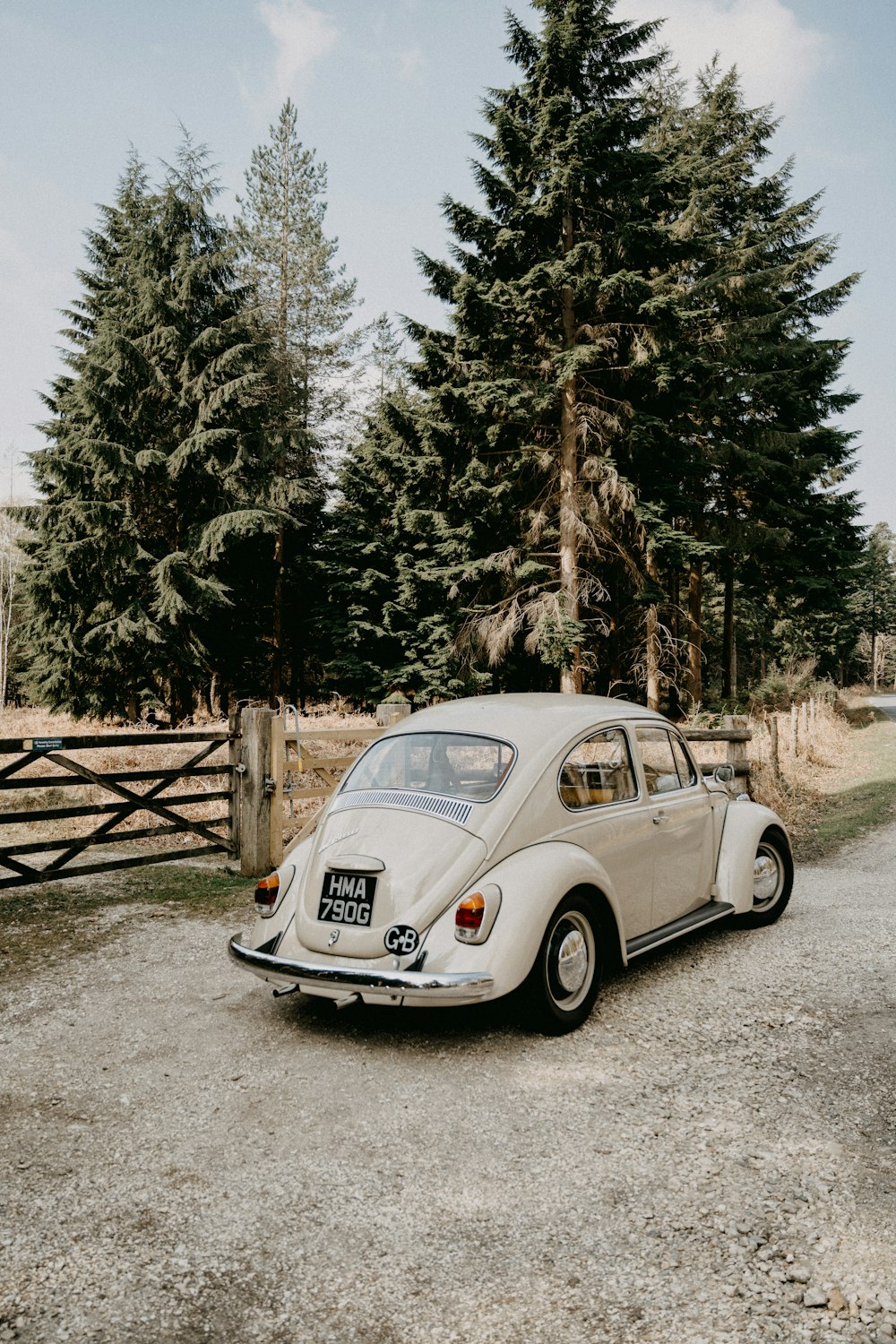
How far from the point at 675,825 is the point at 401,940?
2.23m

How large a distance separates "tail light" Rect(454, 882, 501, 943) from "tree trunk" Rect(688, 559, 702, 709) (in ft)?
55.9

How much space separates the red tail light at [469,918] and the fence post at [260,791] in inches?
167

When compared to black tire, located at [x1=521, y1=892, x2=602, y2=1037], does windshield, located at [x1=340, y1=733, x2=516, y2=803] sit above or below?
above

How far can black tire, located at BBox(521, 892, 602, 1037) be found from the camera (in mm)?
4090

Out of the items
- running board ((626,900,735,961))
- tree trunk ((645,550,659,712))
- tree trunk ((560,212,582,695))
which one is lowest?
running board ((626,900,735,961))

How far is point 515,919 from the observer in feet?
12.9

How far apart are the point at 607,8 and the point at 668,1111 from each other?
Answer: 21803 millimetres

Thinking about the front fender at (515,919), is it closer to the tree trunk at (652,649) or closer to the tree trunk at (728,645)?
the tree trunk at (652,649)

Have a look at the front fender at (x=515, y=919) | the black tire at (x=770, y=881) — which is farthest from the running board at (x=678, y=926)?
the front fender at (x=515, y=919)

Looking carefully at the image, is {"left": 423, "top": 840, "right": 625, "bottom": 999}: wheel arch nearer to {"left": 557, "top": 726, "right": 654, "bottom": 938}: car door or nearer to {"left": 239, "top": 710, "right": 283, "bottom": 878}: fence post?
{"left": 557, "top": 726, "right": 654, "bottom": 938}: car door

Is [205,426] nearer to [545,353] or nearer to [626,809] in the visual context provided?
[545,353]

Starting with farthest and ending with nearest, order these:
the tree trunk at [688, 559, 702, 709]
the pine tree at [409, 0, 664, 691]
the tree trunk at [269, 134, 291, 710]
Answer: the tree trunk at [269, 134, 291, 710] < the tree trunk at [688, 559, 702, 709] < the pine tree at [409, 0, 664, 691]

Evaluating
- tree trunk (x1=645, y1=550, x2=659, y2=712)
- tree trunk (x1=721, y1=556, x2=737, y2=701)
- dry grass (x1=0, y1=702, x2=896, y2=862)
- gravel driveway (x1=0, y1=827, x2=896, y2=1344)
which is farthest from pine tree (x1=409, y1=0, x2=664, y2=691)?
gravel driveway (x1=0, y1=827, x2=896, y2=1344)

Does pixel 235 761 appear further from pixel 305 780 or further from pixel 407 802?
pixel 305 780
